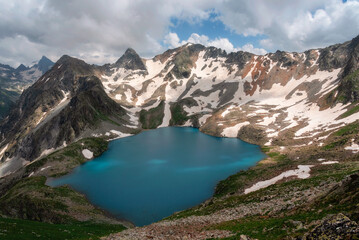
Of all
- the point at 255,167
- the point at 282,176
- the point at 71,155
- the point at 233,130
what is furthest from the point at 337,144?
the point at 71,155

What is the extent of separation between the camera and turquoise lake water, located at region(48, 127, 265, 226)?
5775 centimetres

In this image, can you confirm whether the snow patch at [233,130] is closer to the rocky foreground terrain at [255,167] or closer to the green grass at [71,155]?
the rocky foreground terrain at [255,167]

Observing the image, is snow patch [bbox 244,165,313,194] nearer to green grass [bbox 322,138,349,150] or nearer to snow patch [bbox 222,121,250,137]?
green grass [bbox 322,138,349,150]

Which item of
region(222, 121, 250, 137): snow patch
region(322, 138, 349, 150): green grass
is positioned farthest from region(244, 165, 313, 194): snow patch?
region(222, 121, 250, 137): snow patch

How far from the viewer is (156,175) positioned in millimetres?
77875

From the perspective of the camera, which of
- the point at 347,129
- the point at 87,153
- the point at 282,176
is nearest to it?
the point at 282,176

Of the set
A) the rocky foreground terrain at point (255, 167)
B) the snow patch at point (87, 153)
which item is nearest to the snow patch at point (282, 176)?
the rocky foreground terrain at point (255, 167)

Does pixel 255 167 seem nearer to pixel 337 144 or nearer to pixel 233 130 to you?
pixel 337 144

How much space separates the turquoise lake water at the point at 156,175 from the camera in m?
57.8

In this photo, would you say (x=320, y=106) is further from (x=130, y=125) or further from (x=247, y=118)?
(x=130, y=125)

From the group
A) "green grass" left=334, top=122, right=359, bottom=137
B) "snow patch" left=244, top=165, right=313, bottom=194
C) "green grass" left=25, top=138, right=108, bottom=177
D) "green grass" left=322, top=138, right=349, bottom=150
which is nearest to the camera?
"snow patch" left=244, top=165, right=313, bottom=194

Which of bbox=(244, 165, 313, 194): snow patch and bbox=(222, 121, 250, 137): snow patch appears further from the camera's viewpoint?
bbox=(222, 121, 250, 137): snow patch

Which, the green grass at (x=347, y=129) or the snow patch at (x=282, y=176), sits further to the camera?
the green grass at (x=347, y=129)

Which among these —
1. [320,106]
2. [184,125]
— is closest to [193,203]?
[320,106]
